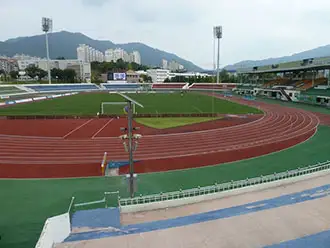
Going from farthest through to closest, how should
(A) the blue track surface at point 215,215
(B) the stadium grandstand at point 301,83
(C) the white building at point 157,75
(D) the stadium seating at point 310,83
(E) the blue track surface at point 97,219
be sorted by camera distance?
(C) the white building at point 157,75, (D) the stadium seating at point 310,83, (B) the stadium grandstand at point 301,83, (E) the blue track surface at point 97,219, (A) the blue track surface at point 215,215

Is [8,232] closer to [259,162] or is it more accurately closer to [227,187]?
[227,187]

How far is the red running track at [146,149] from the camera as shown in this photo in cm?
1550

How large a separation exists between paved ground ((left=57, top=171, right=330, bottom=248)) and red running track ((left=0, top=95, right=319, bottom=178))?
6522mm

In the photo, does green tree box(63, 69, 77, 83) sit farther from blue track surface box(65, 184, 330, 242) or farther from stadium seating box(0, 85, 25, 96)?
blue track surface box(65, 184, 330, 242)

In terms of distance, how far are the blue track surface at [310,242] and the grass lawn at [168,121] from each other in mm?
20079

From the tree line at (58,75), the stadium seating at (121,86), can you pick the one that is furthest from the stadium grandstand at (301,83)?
the tree line at (58,75)

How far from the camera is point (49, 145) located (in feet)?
65.5

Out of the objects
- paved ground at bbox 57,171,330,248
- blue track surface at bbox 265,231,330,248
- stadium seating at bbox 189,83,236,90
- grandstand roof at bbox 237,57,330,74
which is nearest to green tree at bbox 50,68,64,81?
stadium seating at bbox 189,83,236,90

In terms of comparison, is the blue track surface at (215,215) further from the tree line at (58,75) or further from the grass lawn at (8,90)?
the tree line at (58,75)

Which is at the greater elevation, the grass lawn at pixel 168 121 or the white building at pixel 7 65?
the white building at pixel 7 65

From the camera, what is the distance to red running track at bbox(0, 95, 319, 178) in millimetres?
15500

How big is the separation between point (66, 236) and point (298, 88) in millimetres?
55286

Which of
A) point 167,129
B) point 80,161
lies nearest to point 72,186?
point 80,161

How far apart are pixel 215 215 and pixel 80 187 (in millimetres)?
7172
